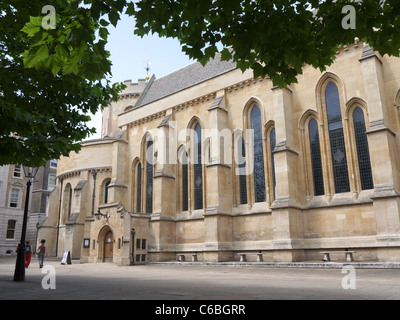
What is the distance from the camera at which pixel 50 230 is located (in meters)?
36.9

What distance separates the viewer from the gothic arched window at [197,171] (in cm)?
2581

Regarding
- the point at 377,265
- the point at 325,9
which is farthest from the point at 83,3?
the point at 377,265

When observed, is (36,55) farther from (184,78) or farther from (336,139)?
(184,78)

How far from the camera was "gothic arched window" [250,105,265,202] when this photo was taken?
74.3ft

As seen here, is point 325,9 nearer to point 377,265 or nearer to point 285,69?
point 285,69

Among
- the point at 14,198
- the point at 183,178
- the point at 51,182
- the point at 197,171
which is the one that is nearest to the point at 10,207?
the point at 14,198

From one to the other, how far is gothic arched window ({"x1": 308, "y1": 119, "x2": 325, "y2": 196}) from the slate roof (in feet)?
25.1

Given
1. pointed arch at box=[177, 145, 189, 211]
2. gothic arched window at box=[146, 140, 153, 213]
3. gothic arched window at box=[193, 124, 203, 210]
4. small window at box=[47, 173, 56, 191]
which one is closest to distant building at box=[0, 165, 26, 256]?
small window at box=[47, 173, 56, 191]

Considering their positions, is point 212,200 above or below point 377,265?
above

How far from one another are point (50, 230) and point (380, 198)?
3198 cm

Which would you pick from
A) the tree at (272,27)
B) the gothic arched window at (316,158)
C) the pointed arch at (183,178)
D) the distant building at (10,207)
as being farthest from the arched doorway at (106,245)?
the tree at (272,27)

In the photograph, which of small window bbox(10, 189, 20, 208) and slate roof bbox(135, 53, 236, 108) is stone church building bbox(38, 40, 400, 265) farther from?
small window bbox(10, 189, 20, 208)

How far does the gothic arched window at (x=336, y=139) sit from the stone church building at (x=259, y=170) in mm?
57

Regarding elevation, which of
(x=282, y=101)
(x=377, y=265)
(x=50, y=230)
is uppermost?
(x=282, y=101)
